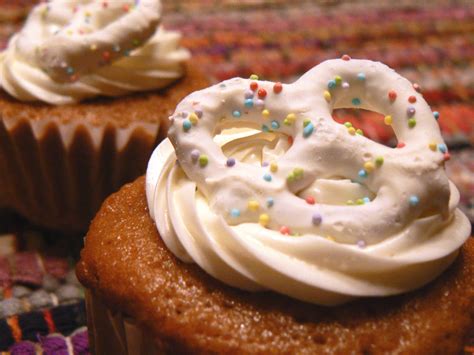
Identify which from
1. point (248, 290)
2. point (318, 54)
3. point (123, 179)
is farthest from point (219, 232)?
point (318, 54)

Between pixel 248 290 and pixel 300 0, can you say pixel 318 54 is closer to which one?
pixel 300 0

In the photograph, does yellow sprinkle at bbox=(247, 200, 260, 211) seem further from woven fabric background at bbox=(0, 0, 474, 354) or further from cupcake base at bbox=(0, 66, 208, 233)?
cupcake base at bbox=(0, 66, 208, 233)

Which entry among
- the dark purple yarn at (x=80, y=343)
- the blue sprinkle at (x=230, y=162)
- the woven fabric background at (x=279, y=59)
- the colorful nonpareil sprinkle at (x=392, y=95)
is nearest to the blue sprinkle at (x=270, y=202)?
the blue sprinkle at (x=230, y=162)

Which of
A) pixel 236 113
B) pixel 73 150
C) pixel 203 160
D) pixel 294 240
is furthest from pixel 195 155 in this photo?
pixel 73 150

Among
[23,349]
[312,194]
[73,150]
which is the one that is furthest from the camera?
[73,150]

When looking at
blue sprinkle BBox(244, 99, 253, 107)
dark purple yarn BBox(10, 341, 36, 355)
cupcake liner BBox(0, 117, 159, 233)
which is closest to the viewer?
blue sprinkle BBox(244, 99, 253, 107)

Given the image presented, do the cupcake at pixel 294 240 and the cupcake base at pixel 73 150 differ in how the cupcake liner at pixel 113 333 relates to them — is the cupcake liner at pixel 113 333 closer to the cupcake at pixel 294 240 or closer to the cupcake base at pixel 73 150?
the cupcake at pixel 294 240

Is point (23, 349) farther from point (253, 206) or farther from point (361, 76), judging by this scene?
point (361, 76)

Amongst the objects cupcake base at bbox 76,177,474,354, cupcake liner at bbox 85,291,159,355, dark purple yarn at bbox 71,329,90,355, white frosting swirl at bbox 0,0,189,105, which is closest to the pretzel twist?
cupcake base at bbox 76,177,474,354
